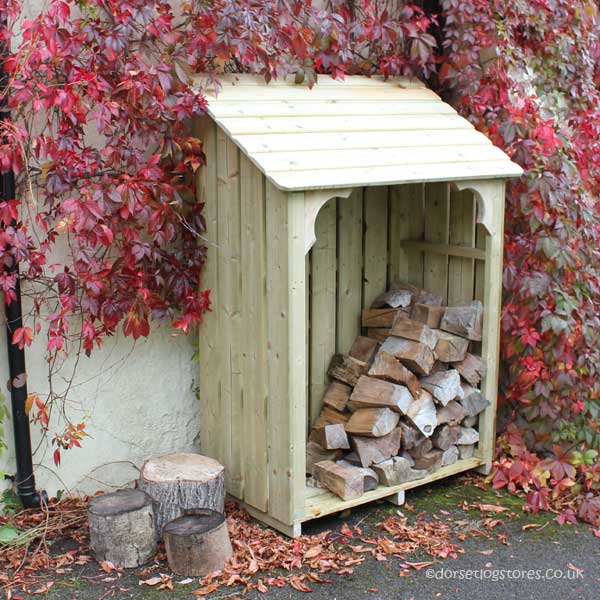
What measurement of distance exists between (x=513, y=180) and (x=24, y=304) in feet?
8.91

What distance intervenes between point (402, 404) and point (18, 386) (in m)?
1.94

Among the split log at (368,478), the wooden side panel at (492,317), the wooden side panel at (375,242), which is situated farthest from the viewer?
the wooden side panel at (375,242)

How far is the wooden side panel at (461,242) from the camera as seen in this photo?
497 centimetres

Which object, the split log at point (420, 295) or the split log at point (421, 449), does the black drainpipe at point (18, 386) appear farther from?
the split log at point (420, 295)

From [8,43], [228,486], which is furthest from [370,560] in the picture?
[8,43]

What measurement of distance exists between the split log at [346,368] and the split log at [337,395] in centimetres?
4

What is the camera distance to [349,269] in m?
5.14

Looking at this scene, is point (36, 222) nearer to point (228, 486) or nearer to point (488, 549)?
point (228, 486)

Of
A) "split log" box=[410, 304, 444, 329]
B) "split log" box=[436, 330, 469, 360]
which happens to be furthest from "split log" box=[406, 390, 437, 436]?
"split log" box=[410, 304, 444, 329]

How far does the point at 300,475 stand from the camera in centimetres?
400

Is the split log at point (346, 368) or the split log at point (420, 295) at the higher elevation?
the split log at point (420, 295)

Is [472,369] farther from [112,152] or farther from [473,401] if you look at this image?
[112,152]

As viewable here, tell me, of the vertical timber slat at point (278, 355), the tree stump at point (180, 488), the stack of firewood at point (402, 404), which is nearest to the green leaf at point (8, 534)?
the tree stump at point (180, 488)

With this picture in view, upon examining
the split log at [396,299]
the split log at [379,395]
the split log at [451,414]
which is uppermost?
the split log at [396,299]
